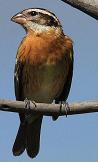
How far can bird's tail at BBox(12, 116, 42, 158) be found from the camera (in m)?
8.38

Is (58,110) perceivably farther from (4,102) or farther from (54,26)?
(54,26)

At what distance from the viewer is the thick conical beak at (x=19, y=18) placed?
7598mm

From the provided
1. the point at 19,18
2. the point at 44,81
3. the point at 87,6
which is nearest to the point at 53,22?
the point at 19,18

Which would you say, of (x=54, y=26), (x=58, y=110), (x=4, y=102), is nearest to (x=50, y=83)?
(x=54, y=26)

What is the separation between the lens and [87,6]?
16.0ft

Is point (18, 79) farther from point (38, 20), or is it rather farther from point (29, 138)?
point (29, 138)

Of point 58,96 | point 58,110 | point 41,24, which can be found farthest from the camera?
point 58,96

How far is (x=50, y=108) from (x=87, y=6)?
41.4 inches

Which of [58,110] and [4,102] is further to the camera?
[58,110]

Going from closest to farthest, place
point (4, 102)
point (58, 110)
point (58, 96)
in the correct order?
point (4, 102) → point (58, 110) → point (58, 96)

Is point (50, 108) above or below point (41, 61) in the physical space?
above

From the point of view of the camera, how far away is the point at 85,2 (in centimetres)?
490

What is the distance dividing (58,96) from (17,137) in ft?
3.30

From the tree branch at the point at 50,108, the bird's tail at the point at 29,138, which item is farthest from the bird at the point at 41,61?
the tree branch at the point at 50,108
